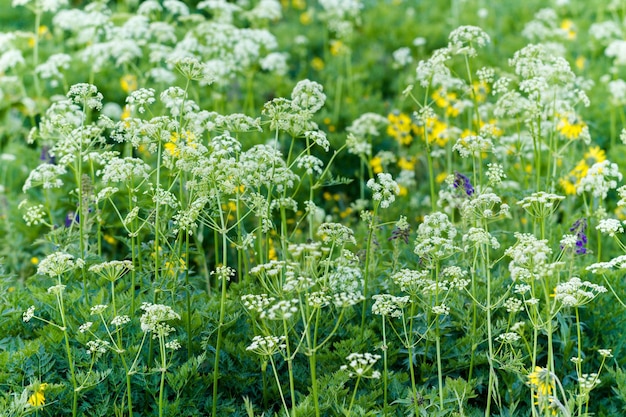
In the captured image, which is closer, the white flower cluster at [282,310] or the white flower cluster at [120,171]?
the white flower cluster at [282,310]

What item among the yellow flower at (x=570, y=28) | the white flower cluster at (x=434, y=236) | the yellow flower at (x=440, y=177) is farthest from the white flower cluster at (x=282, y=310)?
the yellow flower at (x=570, y=28)

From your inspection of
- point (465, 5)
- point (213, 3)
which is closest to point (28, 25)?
point (213, 3)

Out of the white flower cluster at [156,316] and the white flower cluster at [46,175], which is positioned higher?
the white flower cluster at [46,175]

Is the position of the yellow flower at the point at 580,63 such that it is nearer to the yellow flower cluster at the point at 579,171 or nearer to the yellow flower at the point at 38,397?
the yellow flower cluster at the point at 579,171

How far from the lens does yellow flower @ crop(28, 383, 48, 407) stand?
3.59m

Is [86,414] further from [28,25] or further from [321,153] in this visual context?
[28,25]

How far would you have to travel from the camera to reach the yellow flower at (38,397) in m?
3.59

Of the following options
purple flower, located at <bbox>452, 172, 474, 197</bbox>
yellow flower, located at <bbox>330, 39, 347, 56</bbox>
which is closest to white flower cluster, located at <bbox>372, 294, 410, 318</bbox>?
purple flower, located at <bbox>452, 172, 474, 197</bbox>

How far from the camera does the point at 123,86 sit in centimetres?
820

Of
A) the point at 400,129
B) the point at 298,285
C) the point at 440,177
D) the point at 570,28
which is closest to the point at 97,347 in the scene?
the point at 298,285

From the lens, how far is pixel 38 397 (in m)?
3.71

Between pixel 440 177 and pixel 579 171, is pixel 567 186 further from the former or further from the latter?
pixel 440 177

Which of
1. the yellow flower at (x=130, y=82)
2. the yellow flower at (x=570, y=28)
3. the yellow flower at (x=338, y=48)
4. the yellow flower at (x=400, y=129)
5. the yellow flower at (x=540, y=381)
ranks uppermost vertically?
the yellow flower at (x=570, y=28)

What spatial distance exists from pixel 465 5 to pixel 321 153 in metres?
4.26
